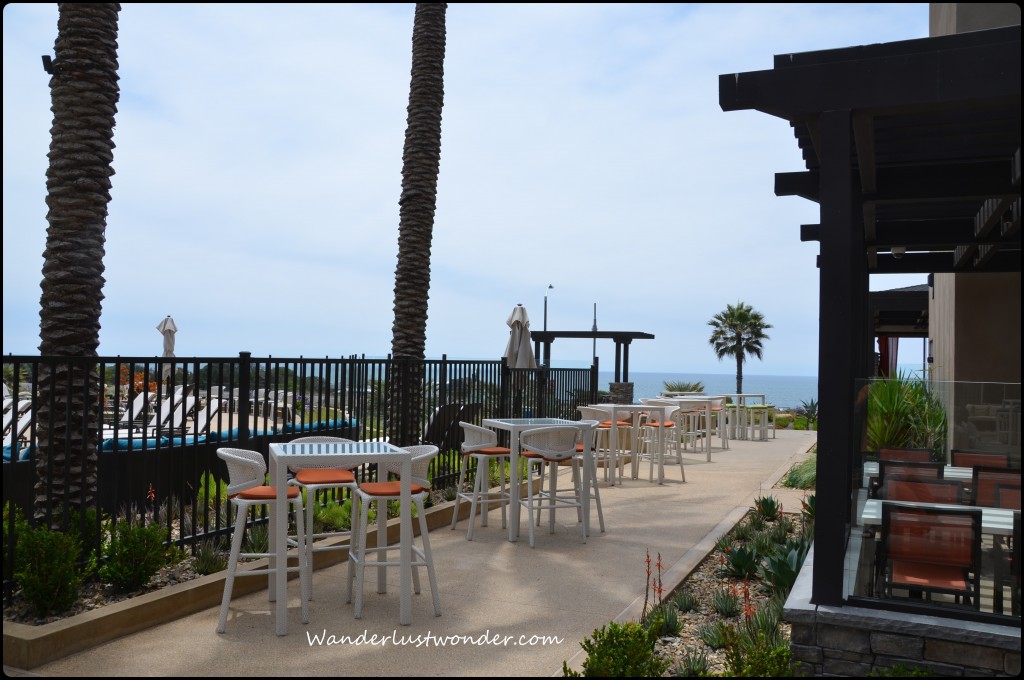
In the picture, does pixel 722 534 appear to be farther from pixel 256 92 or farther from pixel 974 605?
pixel 256 92

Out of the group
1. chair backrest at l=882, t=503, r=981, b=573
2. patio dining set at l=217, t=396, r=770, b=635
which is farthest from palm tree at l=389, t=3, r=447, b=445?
chair backrest at l=882, t=503, r=981, b=573

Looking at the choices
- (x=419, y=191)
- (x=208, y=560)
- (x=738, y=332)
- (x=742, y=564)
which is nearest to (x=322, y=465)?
(x=208, y=560)

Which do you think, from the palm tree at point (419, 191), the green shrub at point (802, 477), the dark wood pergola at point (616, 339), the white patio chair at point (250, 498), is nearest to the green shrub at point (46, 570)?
the white patio chair at point (250, 498)

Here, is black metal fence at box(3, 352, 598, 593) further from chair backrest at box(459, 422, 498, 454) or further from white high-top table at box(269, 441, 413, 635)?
white high-top table at box(269, 441, 413, 635)

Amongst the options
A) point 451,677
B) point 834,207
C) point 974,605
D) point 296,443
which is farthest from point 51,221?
point 974,605

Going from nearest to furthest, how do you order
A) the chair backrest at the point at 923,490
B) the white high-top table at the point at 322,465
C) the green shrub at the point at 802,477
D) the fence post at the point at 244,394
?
the chair backrest at the point at 923,490 → the white high-top table at the point at 322,465 → the fence post at the point at 244,394 → the green shrub at the point at 802,477

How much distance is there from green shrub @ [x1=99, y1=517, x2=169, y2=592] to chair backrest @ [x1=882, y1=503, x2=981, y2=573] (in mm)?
4296

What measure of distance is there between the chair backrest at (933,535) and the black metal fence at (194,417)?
4510 mm

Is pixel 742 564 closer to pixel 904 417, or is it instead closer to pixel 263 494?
pixel 904 417

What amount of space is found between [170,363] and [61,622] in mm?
1956

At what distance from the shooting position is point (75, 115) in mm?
6551

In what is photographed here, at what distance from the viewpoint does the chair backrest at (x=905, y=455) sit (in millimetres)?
5000

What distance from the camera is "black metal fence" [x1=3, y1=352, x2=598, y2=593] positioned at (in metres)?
5.07

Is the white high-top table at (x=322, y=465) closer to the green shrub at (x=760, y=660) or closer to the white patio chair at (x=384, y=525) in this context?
the white patio chair at (x=384, y=525)
